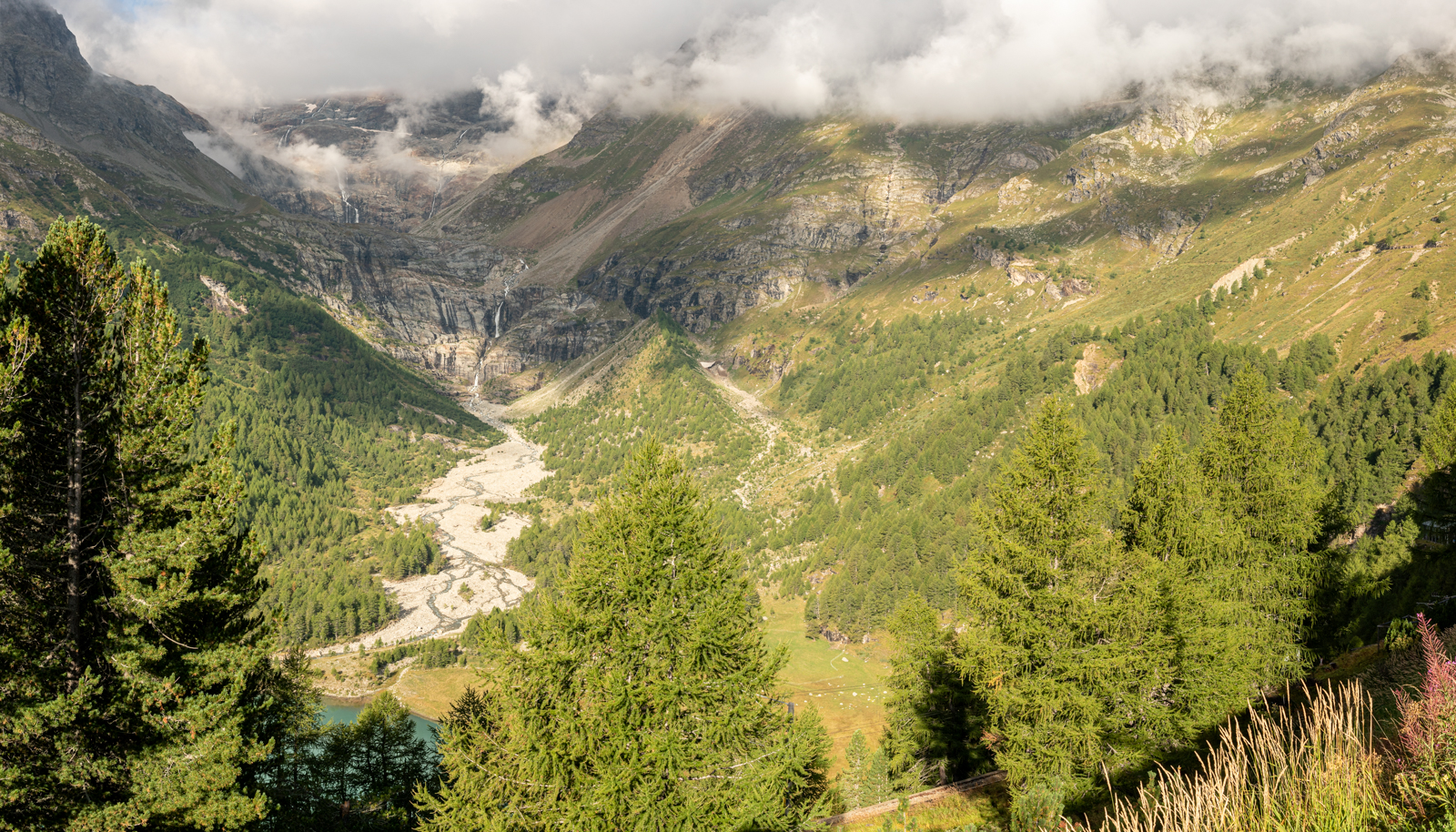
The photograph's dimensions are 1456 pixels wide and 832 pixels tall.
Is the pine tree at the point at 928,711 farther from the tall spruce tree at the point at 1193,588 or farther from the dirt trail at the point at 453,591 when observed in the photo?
the dirt trail at the point at 453,591

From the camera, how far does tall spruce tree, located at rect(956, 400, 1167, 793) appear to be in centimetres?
1869

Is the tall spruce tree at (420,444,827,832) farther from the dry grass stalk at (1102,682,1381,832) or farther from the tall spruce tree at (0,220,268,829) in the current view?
the dry grass stalk at (1102,682,1381,832)

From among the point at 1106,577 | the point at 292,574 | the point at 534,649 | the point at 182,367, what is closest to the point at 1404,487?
the point at 1106,577

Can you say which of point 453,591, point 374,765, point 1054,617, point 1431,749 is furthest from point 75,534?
point 453,591

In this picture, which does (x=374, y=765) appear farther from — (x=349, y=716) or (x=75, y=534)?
(x=349, y=716)

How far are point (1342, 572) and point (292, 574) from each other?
173670 mm

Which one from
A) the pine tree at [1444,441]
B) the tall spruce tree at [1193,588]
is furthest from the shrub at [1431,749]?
the pine tree at [1444,441]

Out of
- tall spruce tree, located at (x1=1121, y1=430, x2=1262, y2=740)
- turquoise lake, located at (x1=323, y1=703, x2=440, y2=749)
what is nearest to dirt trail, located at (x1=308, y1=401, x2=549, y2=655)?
turquoise lake, located at (x1=323, y1=703, x2=440, y2=749)

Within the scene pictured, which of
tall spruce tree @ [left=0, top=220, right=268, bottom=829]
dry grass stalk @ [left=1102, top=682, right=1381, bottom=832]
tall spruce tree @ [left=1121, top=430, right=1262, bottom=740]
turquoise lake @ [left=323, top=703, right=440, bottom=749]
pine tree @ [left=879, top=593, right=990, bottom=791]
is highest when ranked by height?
tall spruce tree @ [left=0, top=220, right=268, bottom=829]

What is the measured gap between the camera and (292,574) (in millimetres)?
150125

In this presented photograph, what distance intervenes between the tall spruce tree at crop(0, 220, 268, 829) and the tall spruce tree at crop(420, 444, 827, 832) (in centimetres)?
605

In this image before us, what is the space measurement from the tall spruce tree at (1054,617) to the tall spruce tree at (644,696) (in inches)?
261

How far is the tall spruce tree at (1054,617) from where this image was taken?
18.7m

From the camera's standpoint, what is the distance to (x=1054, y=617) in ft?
61.7
